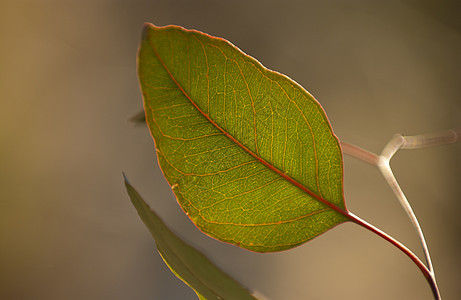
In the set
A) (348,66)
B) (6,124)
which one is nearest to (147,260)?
(6,124)

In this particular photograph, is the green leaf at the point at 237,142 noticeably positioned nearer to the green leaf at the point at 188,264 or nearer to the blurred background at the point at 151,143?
the green leaf at the point at 188,264

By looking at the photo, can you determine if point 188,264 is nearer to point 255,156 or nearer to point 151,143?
point 255,156

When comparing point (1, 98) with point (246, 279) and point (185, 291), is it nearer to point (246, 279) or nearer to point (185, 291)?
point (185, 291)

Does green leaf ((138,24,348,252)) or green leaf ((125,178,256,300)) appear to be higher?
green leaf ((138,24,348,252))

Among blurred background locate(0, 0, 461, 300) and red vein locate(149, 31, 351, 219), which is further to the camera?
blurred background locate(0, 0, 461, 300)

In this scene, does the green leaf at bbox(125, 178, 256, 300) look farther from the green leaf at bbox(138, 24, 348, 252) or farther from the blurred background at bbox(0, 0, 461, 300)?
the blurred background at bbox(0, 0, 461, 300)

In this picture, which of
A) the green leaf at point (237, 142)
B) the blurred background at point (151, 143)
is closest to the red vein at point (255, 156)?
the green leaf at point (237, 142)

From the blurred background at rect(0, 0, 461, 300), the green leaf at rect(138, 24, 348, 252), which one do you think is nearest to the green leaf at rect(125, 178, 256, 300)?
the green leaf at rect(138, 24, 348, 252)
